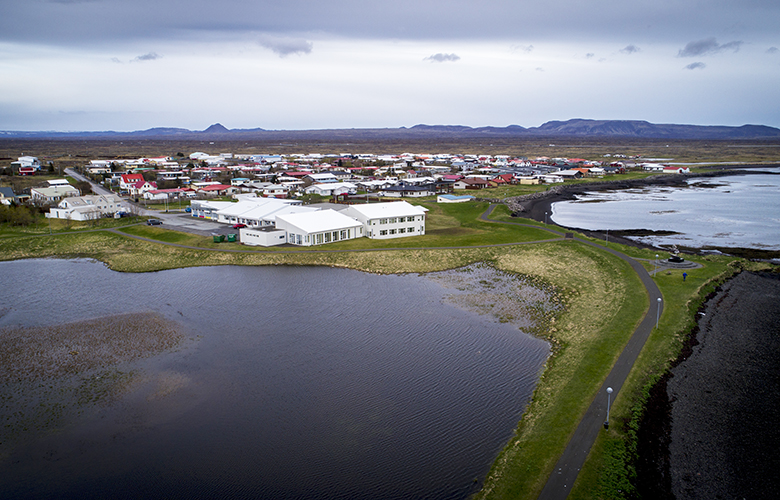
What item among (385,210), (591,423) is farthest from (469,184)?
(591,423)

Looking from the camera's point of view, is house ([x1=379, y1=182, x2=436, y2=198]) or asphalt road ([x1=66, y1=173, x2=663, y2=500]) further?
house ([x1=379, y1=182, x2=436, y2=198])

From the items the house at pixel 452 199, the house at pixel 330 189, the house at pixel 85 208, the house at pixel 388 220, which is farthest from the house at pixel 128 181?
the house at pixel 452 199

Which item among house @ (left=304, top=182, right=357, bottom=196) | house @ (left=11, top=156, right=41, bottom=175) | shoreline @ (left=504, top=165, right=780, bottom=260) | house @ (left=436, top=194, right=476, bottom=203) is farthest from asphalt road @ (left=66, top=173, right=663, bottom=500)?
house @ (left=11, top=156, right=41, bottom=175)

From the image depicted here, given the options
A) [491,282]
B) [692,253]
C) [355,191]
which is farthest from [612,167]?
[491,282]

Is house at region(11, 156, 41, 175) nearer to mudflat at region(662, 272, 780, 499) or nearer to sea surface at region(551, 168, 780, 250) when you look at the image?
sea surface at region(551, 168, 780, 250)

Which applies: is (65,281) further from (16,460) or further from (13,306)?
(16,460)

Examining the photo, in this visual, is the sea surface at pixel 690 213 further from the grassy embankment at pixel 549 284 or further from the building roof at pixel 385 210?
the building roof at pixel 385 210

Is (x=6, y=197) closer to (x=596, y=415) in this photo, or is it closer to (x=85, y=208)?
(x=85, y=208)

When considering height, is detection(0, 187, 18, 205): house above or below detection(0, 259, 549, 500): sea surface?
above
